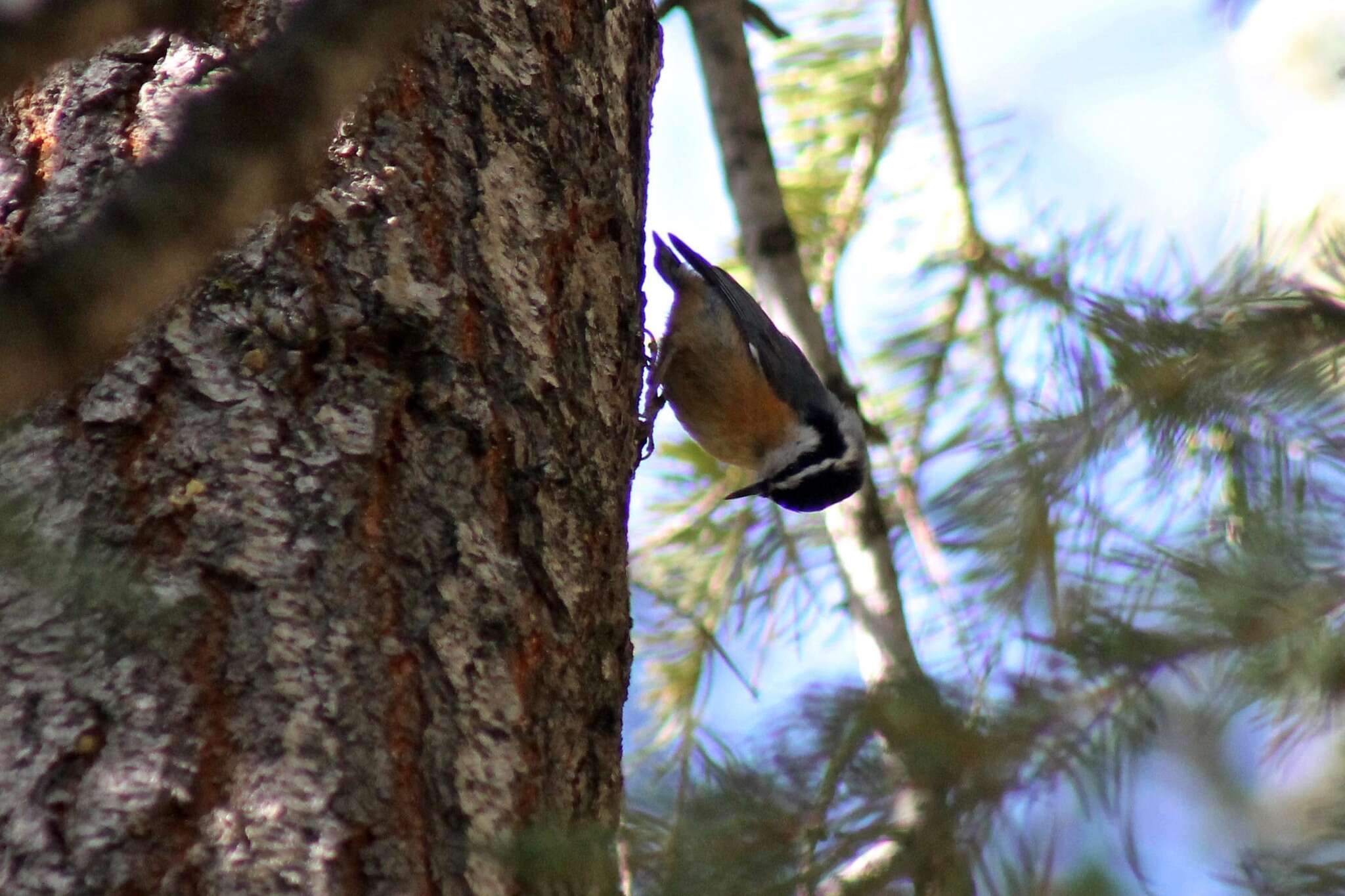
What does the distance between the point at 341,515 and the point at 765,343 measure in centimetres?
248

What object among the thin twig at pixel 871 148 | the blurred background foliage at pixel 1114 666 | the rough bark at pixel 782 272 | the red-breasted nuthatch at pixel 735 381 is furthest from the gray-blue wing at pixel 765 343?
the blurred background foliage at pixel 1114 666

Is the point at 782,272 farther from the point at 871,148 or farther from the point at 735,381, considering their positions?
the point at 735,381

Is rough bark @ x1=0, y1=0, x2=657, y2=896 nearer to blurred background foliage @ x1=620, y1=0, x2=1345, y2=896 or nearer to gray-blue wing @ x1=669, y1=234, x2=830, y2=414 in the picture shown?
blurred background foliage @ x1=620, y1=0, x2=1345, y2=896

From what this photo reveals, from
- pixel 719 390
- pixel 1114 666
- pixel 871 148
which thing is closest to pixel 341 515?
pixel 1114 666

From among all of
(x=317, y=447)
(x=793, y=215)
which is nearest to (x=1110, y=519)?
(x=317, y=447)

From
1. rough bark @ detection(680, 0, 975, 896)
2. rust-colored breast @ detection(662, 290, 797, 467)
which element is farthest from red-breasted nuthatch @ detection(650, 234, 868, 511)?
rough bark @ detection(680, 0, 975, 896)

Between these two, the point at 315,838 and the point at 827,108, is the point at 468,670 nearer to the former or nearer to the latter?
the point at 315,838

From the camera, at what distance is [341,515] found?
1416 mm

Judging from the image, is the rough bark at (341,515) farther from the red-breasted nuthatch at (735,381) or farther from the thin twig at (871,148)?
the red-breasted nuthatch at (735,381)

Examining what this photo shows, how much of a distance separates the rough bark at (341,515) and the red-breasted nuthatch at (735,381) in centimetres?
182

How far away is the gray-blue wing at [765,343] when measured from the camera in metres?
3.66

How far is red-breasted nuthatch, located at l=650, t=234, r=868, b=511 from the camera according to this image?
12.0 ft

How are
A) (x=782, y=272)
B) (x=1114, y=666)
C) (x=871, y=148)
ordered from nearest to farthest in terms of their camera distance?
(x=1114, y=666)
(x=782, y=272)
(x=871, y=148)

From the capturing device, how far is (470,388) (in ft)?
5.16
